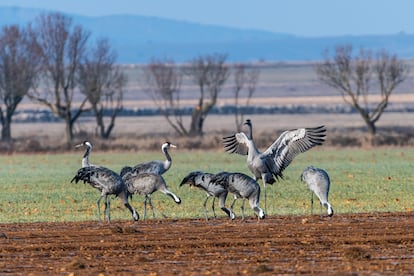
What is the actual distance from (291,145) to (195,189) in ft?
24.3

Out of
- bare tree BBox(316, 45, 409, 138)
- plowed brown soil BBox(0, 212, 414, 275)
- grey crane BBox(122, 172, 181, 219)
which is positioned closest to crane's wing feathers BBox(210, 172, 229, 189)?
plowed brown soil BBox(0, 212, 414, 275)

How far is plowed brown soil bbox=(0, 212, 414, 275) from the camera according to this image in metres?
12.6

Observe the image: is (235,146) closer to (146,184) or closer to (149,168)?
(149,168)

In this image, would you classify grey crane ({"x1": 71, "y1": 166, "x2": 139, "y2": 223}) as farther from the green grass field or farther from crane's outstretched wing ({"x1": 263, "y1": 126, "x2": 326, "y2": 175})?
crane's outstretched wing ({"x1": 263, "y1": 126, "x2": 326, "y2": 175})

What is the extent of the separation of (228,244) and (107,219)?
15.4 ft

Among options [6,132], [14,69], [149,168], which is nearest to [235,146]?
[149,168]

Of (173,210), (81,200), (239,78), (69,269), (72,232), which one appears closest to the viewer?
(69,269)

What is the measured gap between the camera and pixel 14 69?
58.7 m

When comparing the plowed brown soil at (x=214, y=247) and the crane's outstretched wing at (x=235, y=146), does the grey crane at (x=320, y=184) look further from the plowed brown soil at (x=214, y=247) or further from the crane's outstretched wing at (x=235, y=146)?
the crane's outstretched wing at (x=235, y=146)

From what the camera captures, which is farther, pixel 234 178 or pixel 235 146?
pixel 235 146

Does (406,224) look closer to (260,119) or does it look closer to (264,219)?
(264,219)

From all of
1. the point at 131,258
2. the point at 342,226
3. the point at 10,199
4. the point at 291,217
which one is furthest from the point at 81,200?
the point at 131,258

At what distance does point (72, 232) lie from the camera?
53.8ft

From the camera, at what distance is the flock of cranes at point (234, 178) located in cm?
1833
